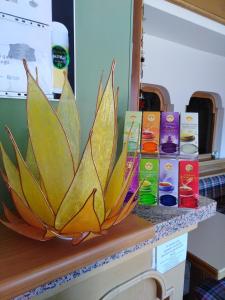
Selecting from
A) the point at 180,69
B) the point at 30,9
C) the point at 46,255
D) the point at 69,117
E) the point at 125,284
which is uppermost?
the point at 180,69

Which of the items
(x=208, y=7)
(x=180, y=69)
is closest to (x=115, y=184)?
(x=208, y=7)

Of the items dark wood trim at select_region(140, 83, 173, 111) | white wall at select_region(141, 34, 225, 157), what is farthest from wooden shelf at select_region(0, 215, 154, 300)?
dark wood trim at select_region(140, 83, 173, 111)

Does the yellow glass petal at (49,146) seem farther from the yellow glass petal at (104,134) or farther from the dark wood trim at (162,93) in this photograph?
the dark wood trim at (162,93)

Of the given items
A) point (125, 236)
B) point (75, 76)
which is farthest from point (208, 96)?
point (125, 236)

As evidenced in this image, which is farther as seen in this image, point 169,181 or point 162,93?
point 162,93

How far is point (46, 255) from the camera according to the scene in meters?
0.37

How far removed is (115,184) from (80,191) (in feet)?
0.29

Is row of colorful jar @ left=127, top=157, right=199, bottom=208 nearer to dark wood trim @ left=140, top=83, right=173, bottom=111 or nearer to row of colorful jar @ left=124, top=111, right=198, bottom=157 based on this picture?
row of colorful jar @ left=124, top=111, right=198, bottom=157

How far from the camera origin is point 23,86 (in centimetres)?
53

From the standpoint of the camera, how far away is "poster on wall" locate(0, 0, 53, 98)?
1.64 feet

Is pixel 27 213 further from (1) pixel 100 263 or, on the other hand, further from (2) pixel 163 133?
(2) pixel 163 133

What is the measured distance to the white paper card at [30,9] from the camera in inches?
19.5

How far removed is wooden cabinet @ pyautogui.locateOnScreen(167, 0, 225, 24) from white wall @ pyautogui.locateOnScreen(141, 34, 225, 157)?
23.2 inches

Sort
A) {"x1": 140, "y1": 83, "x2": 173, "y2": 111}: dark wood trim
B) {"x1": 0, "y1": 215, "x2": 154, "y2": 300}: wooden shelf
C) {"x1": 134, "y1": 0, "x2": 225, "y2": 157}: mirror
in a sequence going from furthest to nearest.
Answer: {"x1": 140, "y1": 83, "x2": 173, "y2": 111}: dark wood trim
{"x1": 134, "y1": 0, "x2": 225, "y2": 157}: mirror
{"x1": 0, "y1": 215, "x2": 154, "y2": 300}: wooden shelf
